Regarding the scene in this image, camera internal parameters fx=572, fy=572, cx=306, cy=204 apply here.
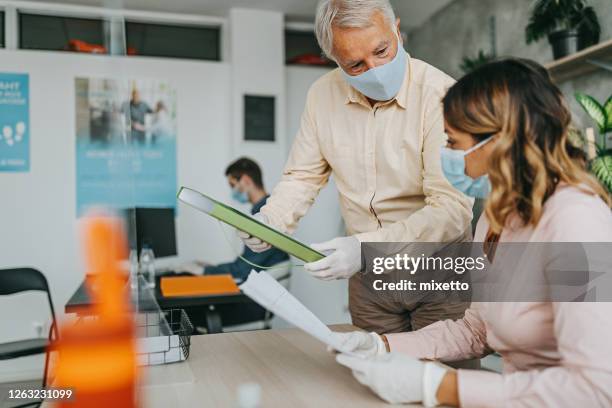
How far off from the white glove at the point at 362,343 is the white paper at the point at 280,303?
0.21 feet

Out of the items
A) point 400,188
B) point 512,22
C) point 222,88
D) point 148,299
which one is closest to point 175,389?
point 400,188

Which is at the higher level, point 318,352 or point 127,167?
point 127,167

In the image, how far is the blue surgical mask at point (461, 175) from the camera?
1184 millimetres

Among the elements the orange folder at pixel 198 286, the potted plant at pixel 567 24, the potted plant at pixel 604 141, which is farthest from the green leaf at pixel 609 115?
the orange folder at pixel 198 286

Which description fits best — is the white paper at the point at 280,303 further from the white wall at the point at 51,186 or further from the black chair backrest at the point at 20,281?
the white wall at the point at 51,186

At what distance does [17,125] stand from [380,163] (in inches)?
136

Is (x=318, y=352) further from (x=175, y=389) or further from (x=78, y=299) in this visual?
(x=78, y=299)

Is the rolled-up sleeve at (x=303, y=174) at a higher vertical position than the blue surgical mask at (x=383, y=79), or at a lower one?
lower

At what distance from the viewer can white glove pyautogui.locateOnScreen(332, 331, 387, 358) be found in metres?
1.14

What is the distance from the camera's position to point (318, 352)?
129 cm

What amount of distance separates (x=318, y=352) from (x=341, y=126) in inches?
29.3

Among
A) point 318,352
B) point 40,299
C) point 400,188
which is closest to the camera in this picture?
point 318,352

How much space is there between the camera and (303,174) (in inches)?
73.0

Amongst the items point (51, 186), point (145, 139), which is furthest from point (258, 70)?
point (51, 186)
